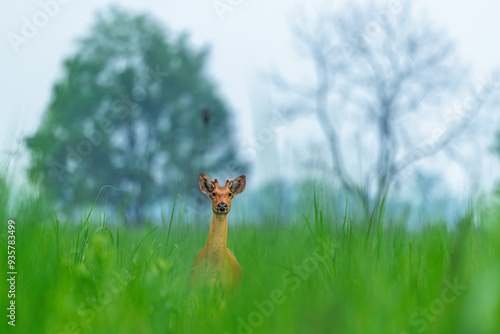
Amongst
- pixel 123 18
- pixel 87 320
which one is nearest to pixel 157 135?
pixel 123 18

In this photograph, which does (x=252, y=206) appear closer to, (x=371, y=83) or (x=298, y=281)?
(x=298, y=281)

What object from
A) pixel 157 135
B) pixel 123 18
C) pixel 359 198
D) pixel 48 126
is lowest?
pixel 359 198

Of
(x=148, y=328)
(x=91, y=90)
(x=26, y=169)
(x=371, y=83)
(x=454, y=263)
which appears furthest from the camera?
(x=91, y=90)

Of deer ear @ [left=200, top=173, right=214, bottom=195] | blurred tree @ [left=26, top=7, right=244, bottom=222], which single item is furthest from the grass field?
blurred tree @ [left=26, top=7, right=244, bottom=222]

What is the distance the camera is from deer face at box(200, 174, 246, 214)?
3.03 metres

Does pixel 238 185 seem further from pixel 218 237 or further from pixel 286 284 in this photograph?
pixel 286 284

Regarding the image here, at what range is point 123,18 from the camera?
17.0 m

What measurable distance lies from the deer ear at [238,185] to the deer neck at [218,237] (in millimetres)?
164

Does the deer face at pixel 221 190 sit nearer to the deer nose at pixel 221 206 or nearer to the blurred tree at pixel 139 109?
the deer nose at pixel 221 206

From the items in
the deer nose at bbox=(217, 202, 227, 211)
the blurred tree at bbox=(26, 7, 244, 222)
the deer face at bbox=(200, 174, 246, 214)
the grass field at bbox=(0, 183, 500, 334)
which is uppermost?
the blurred tree at bbox=(26, 7, 244, 222)

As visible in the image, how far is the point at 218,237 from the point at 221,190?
287mm

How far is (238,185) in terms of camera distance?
10.3 feet

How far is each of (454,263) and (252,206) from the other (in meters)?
1.72

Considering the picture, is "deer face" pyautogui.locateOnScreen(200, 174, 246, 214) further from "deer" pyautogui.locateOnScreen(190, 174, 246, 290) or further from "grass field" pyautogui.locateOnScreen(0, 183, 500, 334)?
"grass field" pyautogui.locateOnScreen(0, 183, 500, 334)
